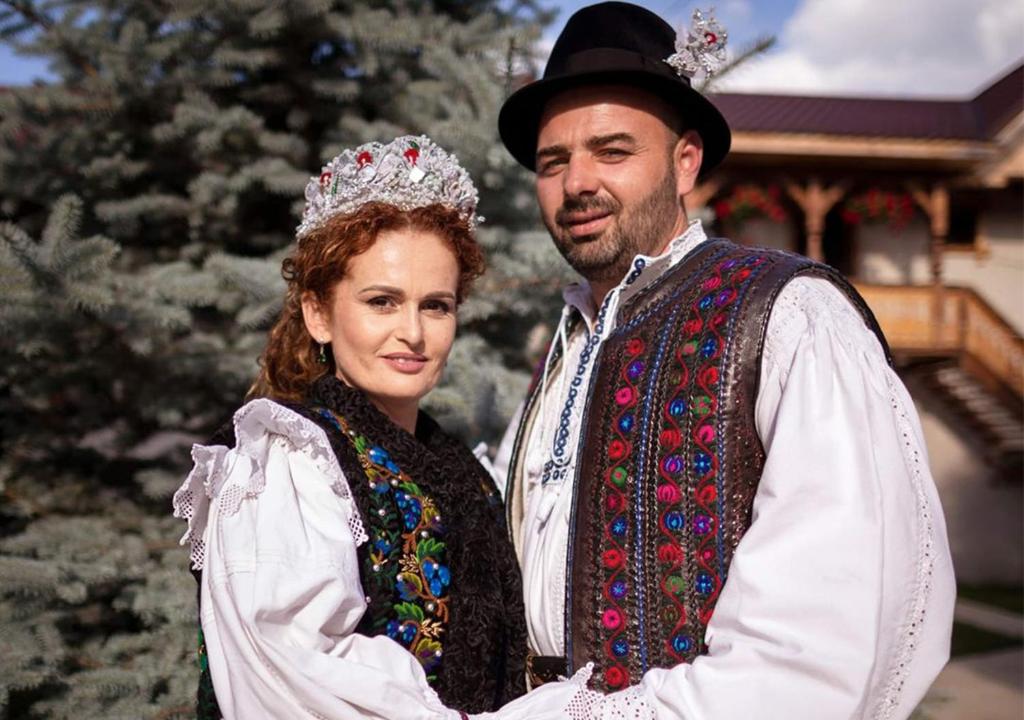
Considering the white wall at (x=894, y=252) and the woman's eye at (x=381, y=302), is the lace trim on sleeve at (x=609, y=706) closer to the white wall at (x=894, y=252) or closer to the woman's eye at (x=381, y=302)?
the woman's eye at (x=381, y=302)

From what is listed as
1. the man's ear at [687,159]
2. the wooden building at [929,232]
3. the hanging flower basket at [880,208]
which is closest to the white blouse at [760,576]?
the man's ear at [687,159]

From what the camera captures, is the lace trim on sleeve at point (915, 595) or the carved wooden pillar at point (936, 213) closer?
A: the lace trim on sleeve at point (915, 595)

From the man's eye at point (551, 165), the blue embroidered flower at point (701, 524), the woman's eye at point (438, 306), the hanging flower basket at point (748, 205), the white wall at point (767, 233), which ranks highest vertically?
the hanging flower basket at point (748, 205)

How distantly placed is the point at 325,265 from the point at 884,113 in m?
12.9

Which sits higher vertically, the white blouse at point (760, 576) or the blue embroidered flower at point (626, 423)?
the blue embroidered flower at point (626, 423)

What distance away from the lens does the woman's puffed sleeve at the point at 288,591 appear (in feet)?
4.73

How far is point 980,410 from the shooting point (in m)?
11.3

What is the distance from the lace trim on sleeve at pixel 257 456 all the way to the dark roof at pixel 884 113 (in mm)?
10263

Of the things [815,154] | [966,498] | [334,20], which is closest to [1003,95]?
[815,154]

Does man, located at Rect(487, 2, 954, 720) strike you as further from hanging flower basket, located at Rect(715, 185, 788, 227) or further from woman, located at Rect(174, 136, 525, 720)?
hanging flower basket, located at Rect(715, 185, 788, 227)

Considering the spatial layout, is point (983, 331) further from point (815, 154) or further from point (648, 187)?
point (648, 187)

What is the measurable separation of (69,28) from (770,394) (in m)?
2.99

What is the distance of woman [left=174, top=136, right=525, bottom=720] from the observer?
4.82 feet

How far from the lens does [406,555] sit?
1.73 meters
